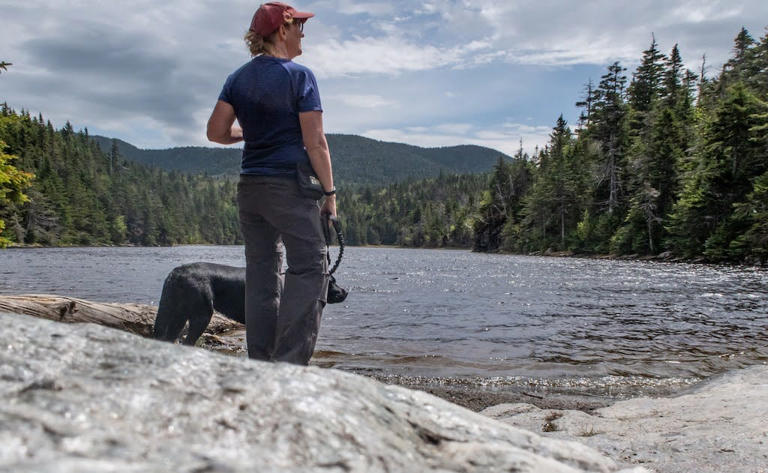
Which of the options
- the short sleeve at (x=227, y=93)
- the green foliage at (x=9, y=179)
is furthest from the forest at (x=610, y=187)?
the short sleeve at (x=227, y=93)

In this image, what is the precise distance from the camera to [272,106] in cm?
344

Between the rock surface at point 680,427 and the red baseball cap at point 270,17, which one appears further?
the red baseball cap at point 270,17

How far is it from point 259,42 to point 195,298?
3.55 m

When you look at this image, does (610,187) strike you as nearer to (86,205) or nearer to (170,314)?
(170,314)

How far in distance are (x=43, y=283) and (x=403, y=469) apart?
1938 centimetres

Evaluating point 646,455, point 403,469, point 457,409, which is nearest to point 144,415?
point 403,469

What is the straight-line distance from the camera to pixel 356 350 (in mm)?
7898

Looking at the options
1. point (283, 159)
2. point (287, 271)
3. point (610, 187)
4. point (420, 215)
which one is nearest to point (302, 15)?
point (283, 159)

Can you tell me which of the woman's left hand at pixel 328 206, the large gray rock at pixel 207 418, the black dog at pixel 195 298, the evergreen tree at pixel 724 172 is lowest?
the black dog at pixel 195 298

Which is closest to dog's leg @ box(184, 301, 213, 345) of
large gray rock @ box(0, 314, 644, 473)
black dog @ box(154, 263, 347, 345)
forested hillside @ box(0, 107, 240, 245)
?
black dog @ box(154, 263, 347, 345)

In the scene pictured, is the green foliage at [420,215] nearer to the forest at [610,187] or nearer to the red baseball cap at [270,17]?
the forest at [610,187]

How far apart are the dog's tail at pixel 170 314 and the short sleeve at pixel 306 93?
353 cm

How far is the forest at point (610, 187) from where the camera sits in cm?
3228

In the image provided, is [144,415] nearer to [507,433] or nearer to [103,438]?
[103,438]
